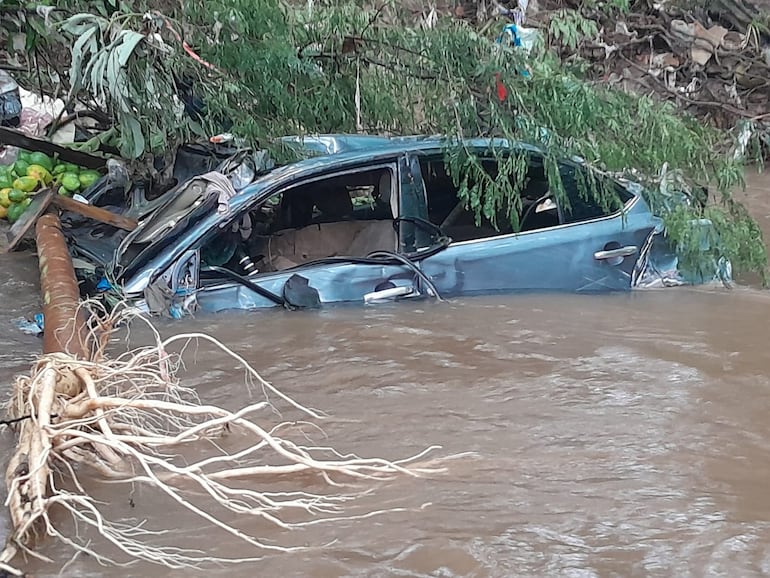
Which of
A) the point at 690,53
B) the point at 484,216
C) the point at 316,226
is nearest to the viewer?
the point at 484,216

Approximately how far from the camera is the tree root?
314 centimetres

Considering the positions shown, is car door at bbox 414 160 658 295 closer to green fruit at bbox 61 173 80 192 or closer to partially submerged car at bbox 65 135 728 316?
partially submerged car at bbox 65 135 728 316

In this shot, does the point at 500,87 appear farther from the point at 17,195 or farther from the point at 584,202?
the point at 17,195

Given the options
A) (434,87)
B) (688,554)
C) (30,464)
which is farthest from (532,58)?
(30,464)

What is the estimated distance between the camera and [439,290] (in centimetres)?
604

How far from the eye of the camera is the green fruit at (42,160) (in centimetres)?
839

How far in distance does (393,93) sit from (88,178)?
3142mm

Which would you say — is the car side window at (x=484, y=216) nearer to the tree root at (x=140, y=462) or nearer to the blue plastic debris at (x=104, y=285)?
the blue plastic debris at (x=104, y=285)

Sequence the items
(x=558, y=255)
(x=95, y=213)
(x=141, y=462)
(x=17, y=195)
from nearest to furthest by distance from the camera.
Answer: (x=141, y=462)
(x=558, y=255)
(x=95, y=213)
(x=17, y=195)

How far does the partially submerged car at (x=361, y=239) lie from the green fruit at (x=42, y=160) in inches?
76.4

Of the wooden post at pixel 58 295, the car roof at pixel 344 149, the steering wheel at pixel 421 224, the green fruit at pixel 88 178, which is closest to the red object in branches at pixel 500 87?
the car roof at pixel 344 149

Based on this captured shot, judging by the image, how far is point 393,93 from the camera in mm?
6516

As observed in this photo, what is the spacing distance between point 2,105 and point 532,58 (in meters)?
7.19

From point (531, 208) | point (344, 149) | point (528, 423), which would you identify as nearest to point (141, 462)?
point (528, 423)
